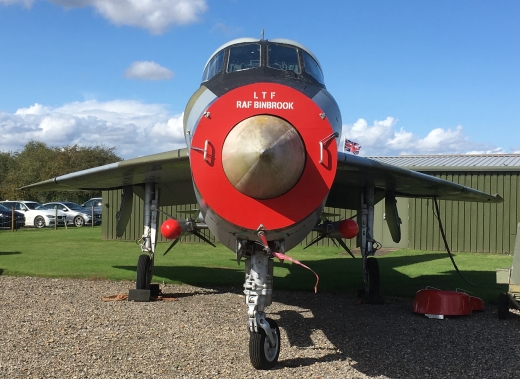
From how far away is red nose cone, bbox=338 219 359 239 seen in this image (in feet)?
28.2

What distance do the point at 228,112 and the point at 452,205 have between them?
18.2 meters

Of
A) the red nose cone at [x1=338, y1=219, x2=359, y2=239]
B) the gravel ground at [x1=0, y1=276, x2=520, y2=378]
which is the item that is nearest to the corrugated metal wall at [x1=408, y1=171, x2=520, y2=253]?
the gravel ground at [x1=0, y1=276, x2=520, y2=378]

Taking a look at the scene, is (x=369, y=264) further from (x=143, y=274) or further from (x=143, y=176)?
(x=143, y=176)

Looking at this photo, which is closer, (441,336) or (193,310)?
(441,336)

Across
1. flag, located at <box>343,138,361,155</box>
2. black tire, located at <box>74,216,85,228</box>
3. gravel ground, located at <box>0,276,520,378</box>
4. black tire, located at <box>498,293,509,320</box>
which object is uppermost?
flag, located at <box>343,138,361,155</box>

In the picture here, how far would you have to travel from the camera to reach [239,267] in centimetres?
1463

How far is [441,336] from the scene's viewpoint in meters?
7.13

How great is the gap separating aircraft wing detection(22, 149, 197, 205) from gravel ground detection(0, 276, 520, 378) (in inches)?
88.9

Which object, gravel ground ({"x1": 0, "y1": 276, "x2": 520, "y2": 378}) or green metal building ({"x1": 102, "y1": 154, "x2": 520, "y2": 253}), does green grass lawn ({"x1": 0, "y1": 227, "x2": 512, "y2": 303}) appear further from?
gravel ground ({"x1": 0, "y1": 276, "x2": 520, "y2": 378})

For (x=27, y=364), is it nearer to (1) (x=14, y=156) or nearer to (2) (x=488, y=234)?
(2) (x=488, y=234)

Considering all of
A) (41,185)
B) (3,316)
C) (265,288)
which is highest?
(41,185)

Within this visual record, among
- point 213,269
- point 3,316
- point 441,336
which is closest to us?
point 441,336

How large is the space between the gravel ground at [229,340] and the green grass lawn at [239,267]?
1.99 meters

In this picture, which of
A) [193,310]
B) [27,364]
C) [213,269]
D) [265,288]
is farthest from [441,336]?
[213,269]
